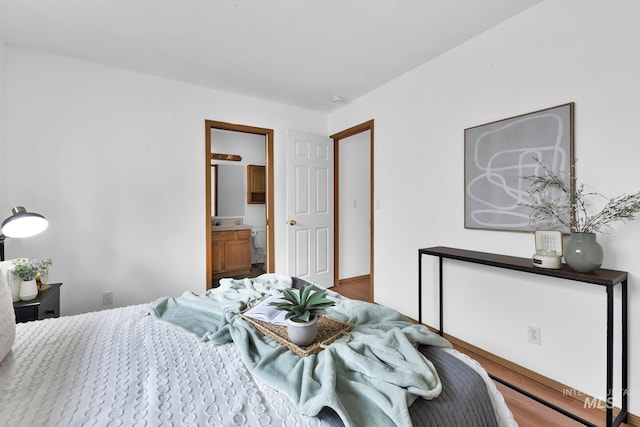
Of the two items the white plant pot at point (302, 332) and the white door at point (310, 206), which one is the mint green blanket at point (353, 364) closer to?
the white plant pot at point (302, 332)

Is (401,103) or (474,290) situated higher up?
(401,103)

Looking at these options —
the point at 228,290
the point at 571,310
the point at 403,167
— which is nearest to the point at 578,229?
the point at 571,310

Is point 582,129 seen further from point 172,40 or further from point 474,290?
point 172,40

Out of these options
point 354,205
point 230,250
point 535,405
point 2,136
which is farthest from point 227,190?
point 535,405

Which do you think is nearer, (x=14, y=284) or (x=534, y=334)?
(x=14, y=284)

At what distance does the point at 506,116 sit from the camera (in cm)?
210

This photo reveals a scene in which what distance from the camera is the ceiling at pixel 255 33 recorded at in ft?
6.31

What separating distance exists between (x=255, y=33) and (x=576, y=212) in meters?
2.50

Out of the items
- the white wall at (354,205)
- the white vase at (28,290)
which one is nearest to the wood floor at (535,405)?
the white wall at (354,205)

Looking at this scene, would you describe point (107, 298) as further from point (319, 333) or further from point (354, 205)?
point (354, 205)

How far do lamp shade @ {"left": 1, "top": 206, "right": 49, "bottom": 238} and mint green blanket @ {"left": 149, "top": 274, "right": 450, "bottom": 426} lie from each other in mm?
1091

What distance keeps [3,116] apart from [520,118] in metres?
3.95

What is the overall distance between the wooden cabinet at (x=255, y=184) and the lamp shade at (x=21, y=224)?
3.69 metres

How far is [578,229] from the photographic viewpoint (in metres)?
1.73
